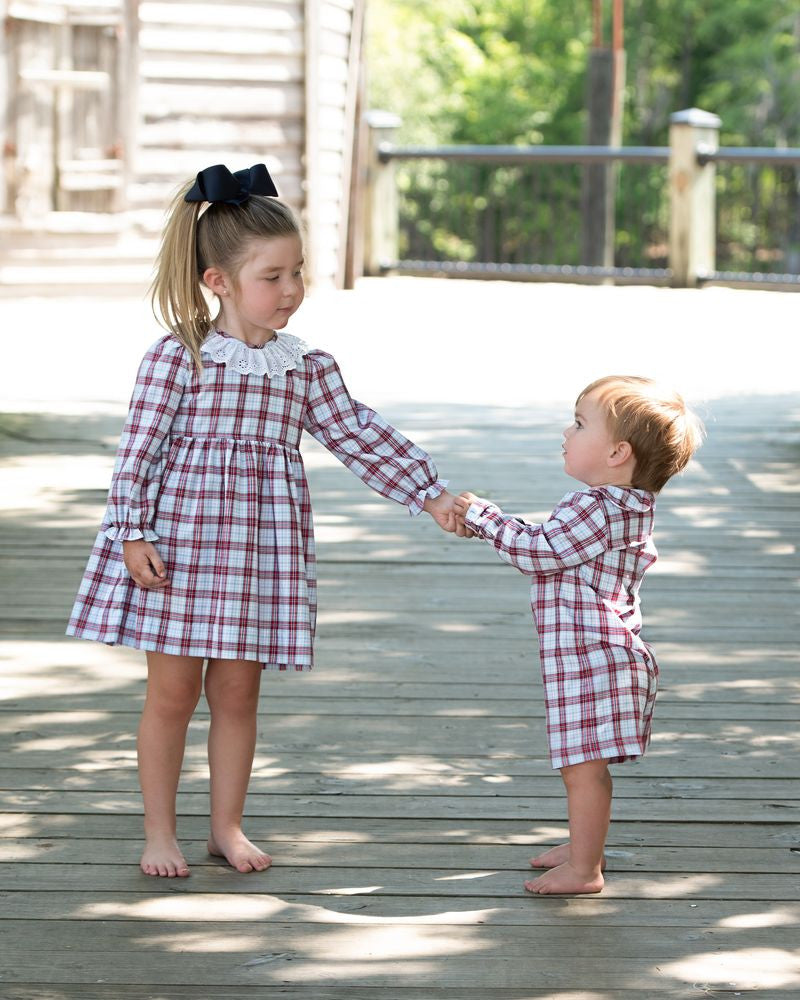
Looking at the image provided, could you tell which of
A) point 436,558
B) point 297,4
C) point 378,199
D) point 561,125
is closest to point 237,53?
point 297,4

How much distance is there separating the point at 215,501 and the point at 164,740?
19.4 inches

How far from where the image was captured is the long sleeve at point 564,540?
2.91 m

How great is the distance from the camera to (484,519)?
3.05 meters

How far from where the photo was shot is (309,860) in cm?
314

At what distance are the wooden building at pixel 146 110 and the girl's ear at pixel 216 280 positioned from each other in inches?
348

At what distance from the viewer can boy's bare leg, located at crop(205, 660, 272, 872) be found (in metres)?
3.09

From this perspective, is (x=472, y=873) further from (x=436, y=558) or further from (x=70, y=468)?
(x=70, y=468)

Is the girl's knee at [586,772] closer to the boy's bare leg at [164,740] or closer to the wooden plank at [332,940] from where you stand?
the wooden plank at [332,940]

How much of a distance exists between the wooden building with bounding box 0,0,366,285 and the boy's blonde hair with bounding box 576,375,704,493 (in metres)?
9.25

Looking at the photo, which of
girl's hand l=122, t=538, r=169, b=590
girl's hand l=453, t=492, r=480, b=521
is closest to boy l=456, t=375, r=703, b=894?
girl's hand l=453, t=492, r=480, b=521

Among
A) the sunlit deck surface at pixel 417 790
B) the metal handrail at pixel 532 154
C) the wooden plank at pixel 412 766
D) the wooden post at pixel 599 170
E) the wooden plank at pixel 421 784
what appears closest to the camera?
the sunlit deck surface at pixel 417 790

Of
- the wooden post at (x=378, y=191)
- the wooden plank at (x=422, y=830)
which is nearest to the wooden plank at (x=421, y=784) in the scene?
the wooden plank at (x=422, y=830)

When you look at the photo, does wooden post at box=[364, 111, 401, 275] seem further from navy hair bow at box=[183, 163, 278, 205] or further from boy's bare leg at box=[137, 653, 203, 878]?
boy's bare leg at box=[137, 653, 203, 878]

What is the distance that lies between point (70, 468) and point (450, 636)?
275 cm
